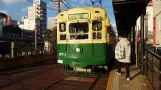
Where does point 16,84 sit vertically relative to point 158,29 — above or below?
below

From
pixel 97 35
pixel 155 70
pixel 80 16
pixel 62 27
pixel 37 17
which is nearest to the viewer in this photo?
pixel 155 70

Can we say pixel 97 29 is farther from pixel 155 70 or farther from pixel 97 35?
pixel 155 70

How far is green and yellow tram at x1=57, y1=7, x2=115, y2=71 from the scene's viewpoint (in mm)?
12859

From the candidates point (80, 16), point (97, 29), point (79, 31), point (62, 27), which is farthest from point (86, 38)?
point (62, 27)

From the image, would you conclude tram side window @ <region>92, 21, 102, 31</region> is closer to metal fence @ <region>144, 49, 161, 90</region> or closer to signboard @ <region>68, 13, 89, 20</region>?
signboard @ <region>68, 13, 89, 20</region>

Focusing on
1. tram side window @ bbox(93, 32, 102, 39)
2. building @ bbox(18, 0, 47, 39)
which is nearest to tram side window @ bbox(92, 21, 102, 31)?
tram side window @ bbox(93, 32, 102, 39)

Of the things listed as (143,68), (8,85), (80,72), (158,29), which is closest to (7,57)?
(80,72)

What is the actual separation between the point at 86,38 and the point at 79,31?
52 centimetres

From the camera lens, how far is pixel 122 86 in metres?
9.82

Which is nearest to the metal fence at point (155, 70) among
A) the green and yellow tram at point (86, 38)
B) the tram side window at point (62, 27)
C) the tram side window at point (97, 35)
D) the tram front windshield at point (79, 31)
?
the green and yellow tram at point (86, 38)

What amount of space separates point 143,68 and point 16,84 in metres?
6.07

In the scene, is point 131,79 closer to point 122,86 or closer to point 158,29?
point 122,86

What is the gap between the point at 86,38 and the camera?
13047 millimetres

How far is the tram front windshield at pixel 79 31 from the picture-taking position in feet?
43.0
